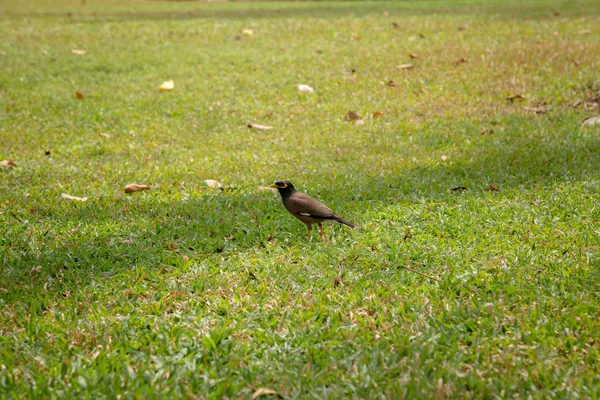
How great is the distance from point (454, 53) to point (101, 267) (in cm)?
818

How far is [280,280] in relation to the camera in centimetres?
435

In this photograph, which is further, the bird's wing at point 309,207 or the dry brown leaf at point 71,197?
the dry brown leaf at point 71,197

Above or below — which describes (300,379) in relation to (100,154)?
above

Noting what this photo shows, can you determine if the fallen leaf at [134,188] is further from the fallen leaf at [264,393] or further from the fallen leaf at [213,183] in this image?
the fallen leaf at [264,393]

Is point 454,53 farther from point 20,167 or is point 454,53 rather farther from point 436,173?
point 20,167

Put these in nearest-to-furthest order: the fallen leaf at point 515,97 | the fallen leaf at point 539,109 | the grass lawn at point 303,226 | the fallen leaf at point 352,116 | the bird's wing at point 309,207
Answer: the grass lawn at point 303,226
the bird's wing at point 309,207
the fallen leaf at point 539,109
the fallen leaf at point 352,116
the fallen leaf at point 515,97

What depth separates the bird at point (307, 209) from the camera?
16.3ft

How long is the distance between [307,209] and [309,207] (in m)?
0.03

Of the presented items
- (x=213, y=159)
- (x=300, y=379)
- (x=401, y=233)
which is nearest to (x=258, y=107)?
(x=213, y=159)

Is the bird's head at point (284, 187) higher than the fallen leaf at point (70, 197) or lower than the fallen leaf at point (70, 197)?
higher

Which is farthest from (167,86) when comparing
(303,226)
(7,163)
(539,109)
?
(303,226)

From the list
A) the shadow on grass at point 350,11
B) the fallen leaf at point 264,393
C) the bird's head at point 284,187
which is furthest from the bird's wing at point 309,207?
the shadow on grass at point 350,11

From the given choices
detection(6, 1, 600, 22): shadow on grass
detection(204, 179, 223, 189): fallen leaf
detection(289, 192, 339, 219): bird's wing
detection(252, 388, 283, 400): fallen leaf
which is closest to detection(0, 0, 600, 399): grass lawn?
detection(252, 388, 283, 400): fallen leaf

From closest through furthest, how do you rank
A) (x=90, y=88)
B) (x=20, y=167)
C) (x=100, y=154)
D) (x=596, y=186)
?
(x=596, y=186), (x=20, y=167), (x=100, y=154), (x=90, y=88)
